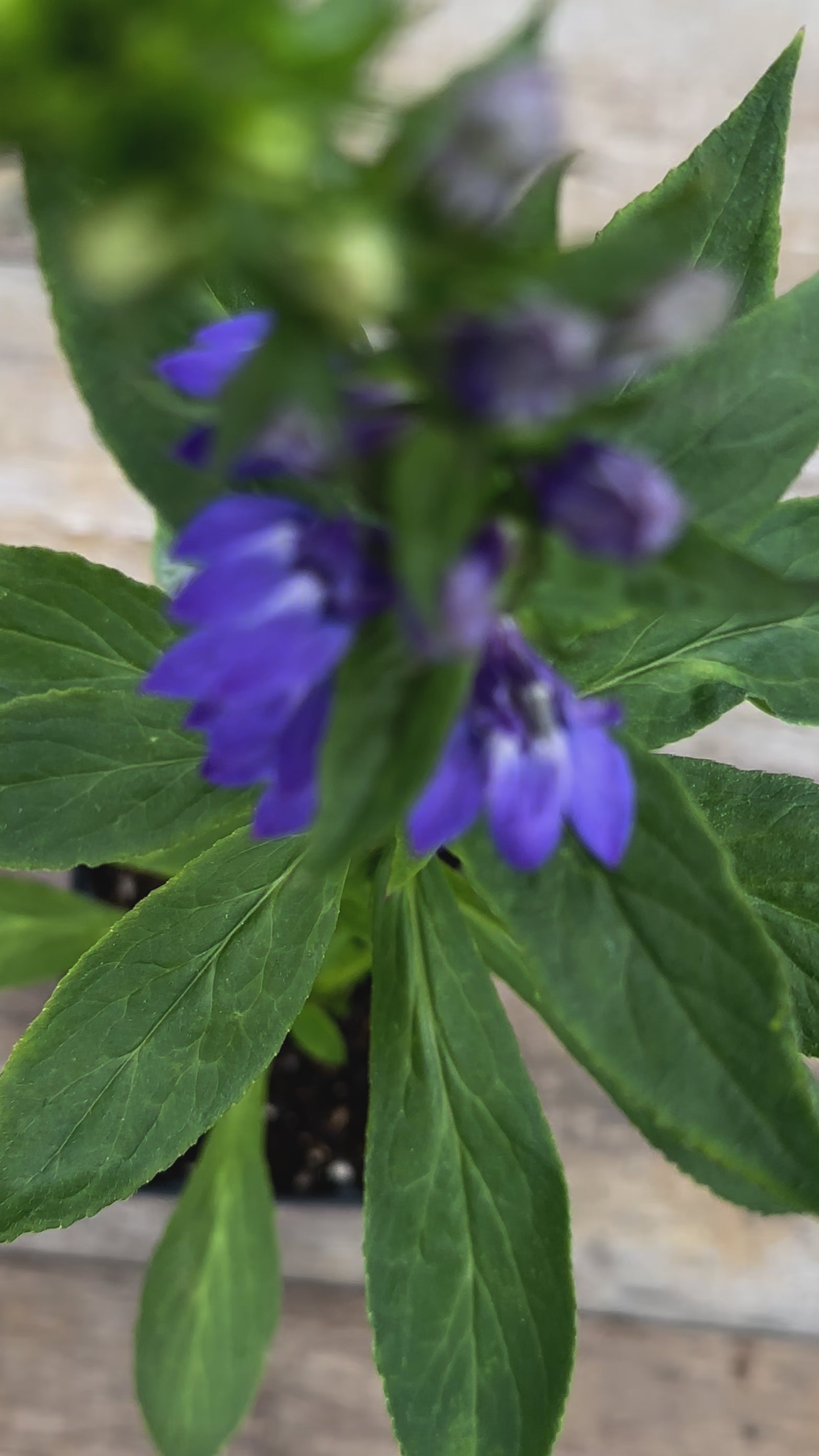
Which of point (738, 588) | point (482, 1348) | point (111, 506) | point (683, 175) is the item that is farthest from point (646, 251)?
point (111, 506)

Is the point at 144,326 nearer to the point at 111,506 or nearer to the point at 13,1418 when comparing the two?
the point at 111,506

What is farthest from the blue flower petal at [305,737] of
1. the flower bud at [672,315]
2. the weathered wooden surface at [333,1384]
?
the weathered wooden surface at [333,1384]

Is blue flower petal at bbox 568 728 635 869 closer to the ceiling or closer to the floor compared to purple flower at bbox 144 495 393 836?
closer to the floor

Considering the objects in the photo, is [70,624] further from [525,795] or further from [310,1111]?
[310,1111]

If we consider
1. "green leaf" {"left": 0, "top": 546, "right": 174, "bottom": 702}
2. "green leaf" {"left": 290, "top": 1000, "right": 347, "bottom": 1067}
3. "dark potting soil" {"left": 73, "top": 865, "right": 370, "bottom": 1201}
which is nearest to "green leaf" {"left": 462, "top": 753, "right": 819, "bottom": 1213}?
"green leaf" {"left": 0, "top": 546, "right": 174, "bottom": 702}

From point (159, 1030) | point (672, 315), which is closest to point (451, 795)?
point (672, 315)

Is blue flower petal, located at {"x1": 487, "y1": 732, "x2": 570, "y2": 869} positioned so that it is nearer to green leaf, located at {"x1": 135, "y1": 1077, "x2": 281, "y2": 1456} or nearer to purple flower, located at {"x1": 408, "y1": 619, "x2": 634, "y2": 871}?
purple flower, located at {"x1": 408, "y1": 619, "x2": 634, "y2": 871}

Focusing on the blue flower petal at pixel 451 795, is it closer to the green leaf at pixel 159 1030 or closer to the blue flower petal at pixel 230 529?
the blue flower petal at pixel 230 529
